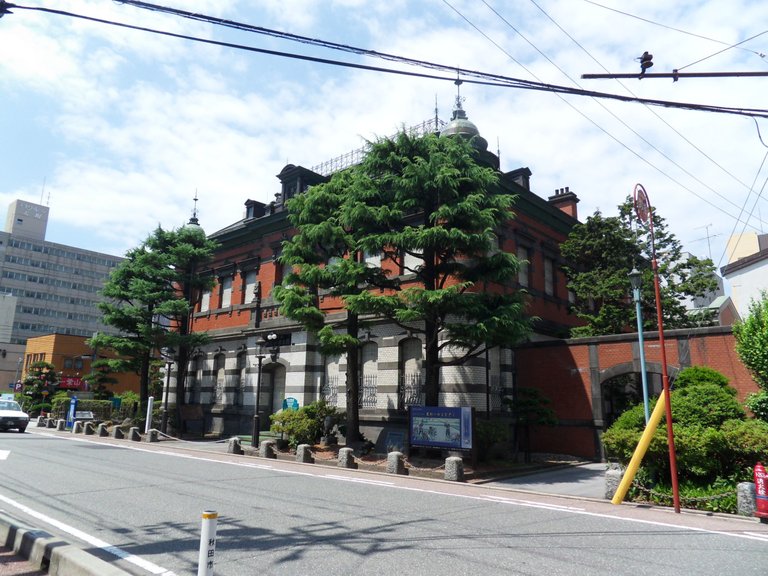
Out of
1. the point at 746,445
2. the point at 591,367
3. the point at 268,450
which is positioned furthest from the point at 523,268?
the point at 746,445

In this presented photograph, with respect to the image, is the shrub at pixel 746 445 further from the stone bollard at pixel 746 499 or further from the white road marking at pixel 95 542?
the white road marking at pixel 95 542

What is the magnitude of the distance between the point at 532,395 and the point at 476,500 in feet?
25.1

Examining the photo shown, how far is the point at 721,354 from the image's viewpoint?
17.0 meters

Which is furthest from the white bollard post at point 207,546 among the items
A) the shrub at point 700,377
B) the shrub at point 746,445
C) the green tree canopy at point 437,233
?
the shrub at point 700,377

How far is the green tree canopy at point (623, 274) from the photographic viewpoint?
22109mm

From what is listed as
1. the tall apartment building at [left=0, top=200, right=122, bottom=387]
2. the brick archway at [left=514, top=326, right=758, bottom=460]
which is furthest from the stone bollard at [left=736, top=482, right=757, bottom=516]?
the tall apartment building at [left=0, top=200, right=122, bottom=387]

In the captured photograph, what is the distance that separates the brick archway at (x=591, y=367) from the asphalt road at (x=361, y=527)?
8.23 meters

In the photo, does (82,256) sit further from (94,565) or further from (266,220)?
(94,565)

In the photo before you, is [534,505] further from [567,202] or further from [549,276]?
[567,202]

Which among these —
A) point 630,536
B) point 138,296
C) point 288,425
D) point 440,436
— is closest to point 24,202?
point 138,296

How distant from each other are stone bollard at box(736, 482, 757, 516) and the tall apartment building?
87.9 metres

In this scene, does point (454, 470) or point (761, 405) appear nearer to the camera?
point (761, 405)

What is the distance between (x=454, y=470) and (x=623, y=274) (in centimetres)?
1272

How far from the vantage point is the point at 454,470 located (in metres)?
13.8
